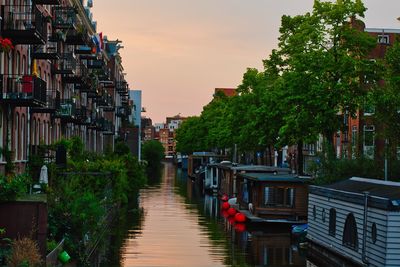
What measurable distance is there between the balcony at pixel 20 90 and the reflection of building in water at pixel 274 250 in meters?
11.6

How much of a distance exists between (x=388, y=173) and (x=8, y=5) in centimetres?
1863

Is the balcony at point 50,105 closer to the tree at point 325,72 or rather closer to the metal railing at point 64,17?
the metal railing at point 64,17

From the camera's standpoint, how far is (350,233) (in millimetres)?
28828

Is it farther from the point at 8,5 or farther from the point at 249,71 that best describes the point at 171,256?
the point at 249,71

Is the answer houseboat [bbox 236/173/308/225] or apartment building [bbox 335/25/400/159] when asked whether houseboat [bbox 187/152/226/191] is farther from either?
houseboat [bbox 236/173/308/225]

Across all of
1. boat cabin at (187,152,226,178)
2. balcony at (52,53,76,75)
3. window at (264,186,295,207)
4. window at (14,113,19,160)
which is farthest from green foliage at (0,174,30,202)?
boat cabin at (187,152,226,178)

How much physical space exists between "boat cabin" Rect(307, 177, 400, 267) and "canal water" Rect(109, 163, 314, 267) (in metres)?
1.57

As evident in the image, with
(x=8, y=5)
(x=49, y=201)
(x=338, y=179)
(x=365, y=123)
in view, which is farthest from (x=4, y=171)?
(x=365, y=123)

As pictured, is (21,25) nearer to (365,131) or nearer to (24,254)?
(24,254)

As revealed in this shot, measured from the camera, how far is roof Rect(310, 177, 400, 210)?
24.9 m

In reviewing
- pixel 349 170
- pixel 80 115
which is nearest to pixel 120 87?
pixel 80 115

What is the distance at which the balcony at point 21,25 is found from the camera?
33.9 meters

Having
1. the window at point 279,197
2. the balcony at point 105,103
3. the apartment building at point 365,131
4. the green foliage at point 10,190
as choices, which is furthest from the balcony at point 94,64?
the green foliage at point 10,190

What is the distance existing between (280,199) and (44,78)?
15324 mm
